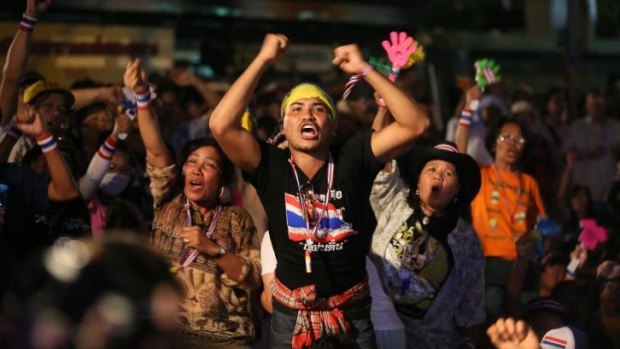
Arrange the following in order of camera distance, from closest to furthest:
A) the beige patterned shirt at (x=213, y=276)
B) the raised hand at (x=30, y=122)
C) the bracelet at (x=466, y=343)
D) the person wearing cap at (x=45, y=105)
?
the beige patterned shirt at (x=213, y=276) → the raised hand at (x=30, y=122) → the bracelet at (x=466, y=343) → the person wearing cap at (x=45, y=105)

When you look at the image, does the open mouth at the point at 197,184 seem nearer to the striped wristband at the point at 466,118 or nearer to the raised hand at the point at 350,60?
the raised hand at the point at 350,60

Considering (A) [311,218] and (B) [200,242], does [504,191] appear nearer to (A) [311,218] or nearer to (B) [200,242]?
(B) [200,242]

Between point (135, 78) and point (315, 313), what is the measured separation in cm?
185

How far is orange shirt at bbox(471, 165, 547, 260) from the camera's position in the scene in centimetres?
922

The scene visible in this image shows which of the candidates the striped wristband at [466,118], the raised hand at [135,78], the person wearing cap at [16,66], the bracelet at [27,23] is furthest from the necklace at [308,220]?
the striped wristband at [466,118]

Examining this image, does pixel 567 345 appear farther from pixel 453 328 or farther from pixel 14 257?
pixel 14 257

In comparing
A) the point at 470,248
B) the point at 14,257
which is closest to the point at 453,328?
the point at 470,248

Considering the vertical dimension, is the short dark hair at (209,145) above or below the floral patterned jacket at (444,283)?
above

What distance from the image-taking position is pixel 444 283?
7160 millimetres

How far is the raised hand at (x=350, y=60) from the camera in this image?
5.74 metres

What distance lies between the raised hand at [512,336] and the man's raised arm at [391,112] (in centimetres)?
111

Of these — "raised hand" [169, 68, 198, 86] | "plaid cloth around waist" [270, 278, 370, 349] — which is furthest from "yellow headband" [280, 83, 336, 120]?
"raised hand" [169, 68, 198, 86]

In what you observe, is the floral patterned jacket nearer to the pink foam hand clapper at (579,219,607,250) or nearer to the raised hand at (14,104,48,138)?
the raised hand at (14,104,48,138)

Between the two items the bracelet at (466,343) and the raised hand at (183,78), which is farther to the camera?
the raised hand at (183,78)
